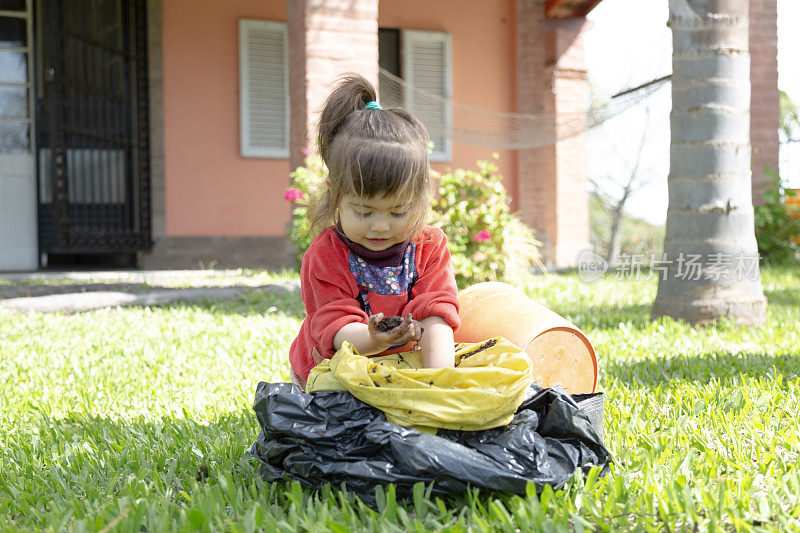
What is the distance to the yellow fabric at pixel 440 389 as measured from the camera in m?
1.88

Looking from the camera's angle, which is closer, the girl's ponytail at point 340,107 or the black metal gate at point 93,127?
the girl's ponytail at point 340,107

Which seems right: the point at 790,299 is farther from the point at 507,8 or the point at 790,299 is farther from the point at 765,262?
the point at 507,8

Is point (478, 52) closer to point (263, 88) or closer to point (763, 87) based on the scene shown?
point (263, 88)

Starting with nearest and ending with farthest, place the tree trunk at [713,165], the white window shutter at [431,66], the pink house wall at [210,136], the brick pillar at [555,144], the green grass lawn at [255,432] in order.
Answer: the green grass lawn at [255,432], the tree trunk at [713,165], the pink house wall at [210,136], the white window shutter at [431,66], the brick pillar at [555,144]

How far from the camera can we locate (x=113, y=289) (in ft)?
22.2

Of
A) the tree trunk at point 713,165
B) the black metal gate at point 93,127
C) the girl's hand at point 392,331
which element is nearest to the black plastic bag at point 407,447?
the girl's hand at point 392,331

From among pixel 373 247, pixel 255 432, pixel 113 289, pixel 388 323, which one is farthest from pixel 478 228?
pixel 388 323

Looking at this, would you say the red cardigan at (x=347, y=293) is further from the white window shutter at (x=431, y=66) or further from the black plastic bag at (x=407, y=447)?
the white window shutter at (x=431, y=66)

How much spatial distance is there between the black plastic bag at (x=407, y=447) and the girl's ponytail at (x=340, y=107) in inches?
31.0

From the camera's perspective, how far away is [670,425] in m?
2.51

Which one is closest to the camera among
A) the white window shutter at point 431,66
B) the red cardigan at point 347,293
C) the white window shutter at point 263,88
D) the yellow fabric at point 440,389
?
the yellow fabric at point 440,389

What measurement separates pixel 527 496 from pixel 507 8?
1007 centimetres

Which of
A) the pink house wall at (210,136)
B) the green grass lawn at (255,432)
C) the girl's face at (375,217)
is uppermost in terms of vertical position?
the pink house wall at (210,136)

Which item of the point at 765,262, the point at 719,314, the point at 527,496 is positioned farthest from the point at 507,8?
the point at 527,496
